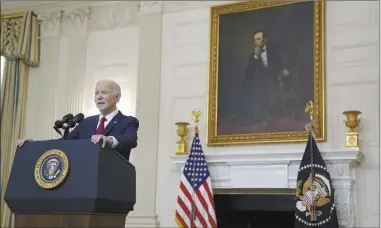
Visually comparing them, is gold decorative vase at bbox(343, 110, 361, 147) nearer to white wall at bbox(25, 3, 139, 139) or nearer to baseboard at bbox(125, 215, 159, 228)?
baseboard at bbox(125, 215, 159, 228)

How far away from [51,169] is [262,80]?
5.43 metres

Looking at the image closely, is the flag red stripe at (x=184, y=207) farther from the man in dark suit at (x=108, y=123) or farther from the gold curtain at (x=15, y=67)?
the man in dark suit at (x=108, y=123)

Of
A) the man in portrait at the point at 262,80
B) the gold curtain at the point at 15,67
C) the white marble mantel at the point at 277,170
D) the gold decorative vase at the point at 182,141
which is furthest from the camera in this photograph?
the gold curtain at the point at 15,67

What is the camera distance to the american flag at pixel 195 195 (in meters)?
7.10

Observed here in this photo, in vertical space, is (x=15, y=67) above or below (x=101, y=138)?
above

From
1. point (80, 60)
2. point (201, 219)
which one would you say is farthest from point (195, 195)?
point (80, 60)

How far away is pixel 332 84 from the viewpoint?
7305 millimetres

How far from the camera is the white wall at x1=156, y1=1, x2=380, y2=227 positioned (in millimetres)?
6926

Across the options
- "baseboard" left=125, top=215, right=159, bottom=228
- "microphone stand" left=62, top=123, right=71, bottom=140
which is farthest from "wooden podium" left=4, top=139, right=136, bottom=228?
"baseboard" left=125, top=215, right=159, bottom=228

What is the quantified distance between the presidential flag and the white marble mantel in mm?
248

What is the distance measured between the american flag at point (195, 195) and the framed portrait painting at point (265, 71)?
0.48 metres

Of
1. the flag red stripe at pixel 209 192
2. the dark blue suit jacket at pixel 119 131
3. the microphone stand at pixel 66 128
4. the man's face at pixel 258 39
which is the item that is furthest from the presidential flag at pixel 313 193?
the microphone stand at pixel 66 128

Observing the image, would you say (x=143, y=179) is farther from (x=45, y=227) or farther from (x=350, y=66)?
(x=45, y=227)

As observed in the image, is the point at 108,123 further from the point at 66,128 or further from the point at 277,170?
the point at 277,170
